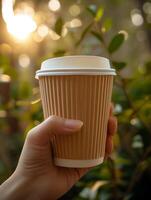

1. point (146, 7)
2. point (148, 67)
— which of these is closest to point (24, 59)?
point (146, 7)

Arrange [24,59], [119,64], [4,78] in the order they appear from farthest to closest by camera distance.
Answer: [24,59]
[4,78]
[119,64]

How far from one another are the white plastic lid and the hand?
0.34ft

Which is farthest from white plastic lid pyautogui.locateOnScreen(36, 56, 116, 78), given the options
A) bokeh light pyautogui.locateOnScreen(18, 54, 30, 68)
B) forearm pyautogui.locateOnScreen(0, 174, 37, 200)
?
bokeh light pyautogui.locateOnScreen(18, 54, 30, 68)

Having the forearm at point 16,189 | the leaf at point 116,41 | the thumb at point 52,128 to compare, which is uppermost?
the leaf at point 116,41

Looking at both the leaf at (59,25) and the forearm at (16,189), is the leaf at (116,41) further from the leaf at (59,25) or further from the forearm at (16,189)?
the forearm at (16,189)

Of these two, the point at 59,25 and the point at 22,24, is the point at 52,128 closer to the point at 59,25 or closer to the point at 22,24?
the point at 59,25

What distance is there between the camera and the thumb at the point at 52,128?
0.69 m

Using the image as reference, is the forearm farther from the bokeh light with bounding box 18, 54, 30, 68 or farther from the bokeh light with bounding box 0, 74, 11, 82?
the bokeh light with bounding box 18, 54, 30, 68

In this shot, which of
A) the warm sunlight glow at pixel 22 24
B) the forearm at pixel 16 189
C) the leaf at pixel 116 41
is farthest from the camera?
the warm sunlight glow at pixel 22 24

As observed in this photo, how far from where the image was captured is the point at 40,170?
32.0 inches

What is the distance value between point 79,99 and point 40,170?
9.2 inches

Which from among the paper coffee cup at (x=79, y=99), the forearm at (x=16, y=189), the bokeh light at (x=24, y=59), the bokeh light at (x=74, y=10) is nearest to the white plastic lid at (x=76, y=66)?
the paper coffee cup at (x=79, y=99)

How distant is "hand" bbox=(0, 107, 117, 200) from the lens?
73 centimetres

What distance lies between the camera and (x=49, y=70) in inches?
27.2
